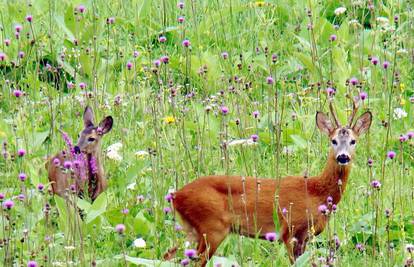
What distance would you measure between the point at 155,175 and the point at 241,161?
84cm

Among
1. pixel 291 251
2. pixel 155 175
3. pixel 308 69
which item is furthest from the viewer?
pixel 308 69

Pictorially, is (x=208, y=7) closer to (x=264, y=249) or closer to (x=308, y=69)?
(x=308, y=69)

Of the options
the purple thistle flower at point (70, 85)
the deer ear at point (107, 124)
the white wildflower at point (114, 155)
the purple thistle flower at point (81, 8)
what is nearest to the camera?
the white wildflower at point (114, 155)

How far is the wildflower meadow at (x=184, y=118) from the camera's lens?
20.9ft

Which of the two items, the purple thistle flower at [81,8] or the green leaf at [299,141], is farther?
the purple thistle flower at [81,8]

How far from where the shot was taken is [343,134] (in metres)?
6.70

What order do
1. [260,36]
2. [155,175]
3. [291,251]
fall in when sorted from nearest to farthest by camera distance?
1. [291,251]
2. [155,175]
3. [260,36]

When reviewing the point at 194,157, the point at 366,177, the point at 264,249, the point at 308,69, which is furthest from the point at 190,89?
the point at 264,249

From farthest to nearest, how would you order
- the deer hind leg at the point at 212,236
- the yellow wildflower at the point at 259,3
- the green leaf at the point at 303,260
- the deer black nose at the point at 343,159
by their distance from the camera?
the yellow wildflower at the point at 259,3 → the deer black nose at the point at 343,159 → the deer hind leg at the point at 212,236 → the green leaf at the point at 303,260

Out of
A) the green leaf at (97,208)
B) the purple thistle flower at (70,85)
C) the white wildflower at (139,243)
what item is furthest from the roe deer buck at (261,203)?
the purple thistle flower at (70,85)

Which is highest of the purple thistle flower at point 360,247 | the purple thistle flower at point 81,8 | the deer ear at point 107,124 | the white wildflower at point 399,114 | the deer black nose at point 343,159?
the purple thistle flower at point 81,8

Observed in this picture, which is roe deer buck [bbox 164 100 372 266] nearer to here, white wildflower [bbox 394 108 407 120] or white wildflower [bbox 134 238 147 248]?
white wildflower [bbox 134 238 147 248]

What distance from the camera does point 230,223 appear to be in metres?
6.40

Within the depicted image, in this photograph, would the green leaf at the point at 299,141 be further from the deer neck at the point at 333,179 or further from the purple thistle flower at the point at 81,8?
the purple thistle flower at the point at 81,8
